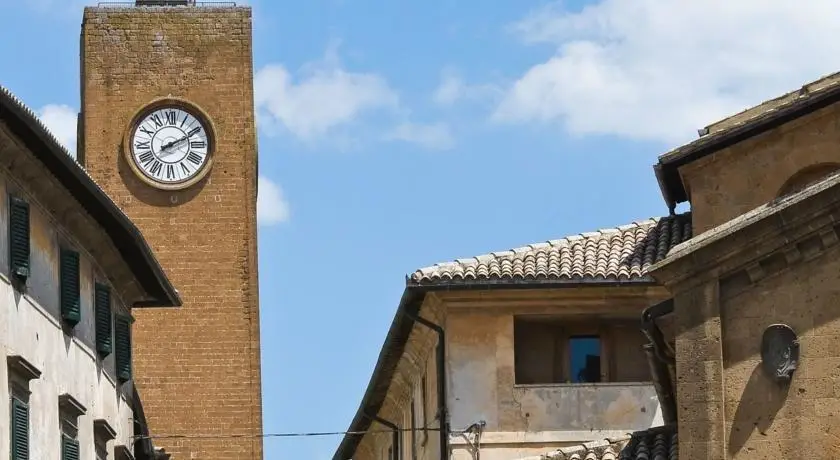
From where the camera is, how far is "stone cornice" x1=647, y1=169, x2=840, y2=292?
933 inches

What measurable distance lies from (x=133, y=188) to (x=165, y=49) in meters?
3.39

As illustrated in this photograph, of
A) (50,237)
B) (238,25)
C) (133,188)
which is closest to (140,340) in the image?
(133,188)

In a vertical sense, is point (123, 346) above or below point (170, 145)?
below

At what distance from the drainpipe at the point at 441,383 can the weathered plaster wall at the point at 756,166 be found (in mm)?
5802

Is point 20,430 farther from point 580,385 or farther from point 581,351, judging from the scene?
point 581,351

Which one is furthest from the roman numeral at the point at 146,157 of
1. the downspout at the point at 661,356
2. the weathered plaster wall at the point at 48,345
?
the downspout at the point at 661,356

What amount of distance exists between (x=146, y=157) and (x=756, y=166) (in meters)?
26.3

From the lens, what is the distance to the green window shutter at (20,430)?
27.8 m

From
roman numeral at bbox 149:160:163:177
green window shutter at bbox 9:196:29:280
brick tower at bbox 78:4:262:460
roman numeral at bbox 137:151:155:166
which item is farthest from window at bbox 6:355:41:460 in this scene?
roman numeral at bbox 137:151:155:166

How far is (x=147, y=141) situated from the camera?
56.8 metres

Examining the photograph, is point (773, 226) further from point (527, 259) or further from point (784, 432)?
point (527, 259)

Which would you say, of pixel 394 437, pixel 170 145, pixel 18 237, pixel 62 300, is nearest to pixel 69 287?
pixel 62 300

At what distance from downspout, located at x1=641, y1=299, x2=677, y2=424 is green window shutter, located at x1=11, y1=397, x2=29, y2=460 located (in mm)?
6848

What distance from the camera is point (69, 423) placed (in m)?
32.1
